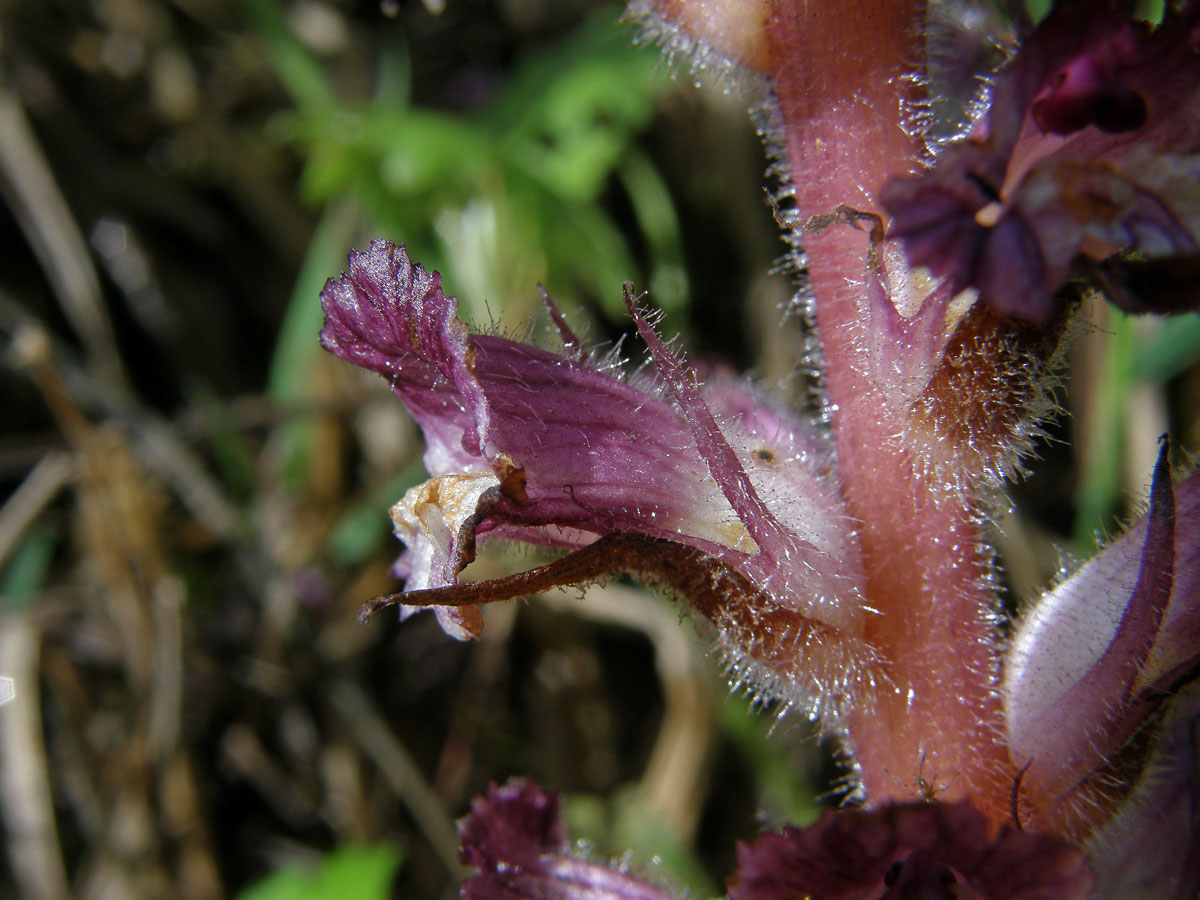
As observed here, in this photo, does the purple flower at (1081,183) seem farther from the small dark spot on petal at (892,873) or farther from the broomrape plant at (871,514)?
the small dark spot on petal at (892,873)

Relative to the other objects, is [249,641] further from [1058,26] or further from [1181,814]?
[1058,26]

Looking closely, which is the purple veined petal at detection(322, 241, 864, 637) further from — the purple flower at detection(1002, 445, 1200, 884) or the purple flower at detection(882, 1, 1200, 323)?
the purple flower at detection(882, 1, 1200, 323)

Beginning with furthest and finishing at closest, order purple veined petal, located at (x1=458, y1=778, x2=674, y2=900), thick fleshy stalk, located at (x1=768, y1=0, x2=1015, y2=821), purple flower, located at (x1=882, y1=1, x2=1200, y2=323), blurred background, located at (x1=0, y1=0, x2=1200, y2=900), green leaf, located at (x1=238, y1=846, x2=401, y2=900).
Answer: blurred background, located at (x1=0, y1=0, x2=1200, y2=900) < green leaf, located at (x1=238, y1=846, x2=401, y2=900) < purple veined petal, located at (x1=458, y1=778, x2=674, y2=900) < thick fleshy stalk, located at (x1=768, y1=0, x2=1015, y2=821) < purple flower, located at (x1=882, y1=1, x2=1200, y2=323)

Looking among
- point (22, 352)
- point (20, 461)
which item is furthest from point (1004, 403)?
point (20, 461)

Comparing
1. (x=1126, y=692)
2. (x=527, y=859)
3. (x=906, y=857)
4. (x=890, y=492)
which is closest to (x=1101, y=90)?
(x=890, y=492)

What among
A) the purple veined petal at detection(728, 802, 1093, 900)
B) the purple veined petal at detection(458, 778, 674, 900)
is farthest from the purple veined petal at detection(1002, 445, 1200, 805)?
the purple veined petal at detection(458, 778, 674, 900)

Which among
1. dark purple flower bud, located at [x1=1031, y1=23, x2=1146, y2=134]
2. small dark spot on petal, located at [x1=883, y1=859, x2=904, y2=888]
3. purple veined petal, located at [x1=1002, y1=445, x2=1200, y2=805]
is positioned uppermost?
dark purple flower bud, located at [x1=1031, y1=23, x2=1146, y2=134]

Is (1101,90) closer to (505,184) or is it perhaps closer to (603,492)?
(603,492)
